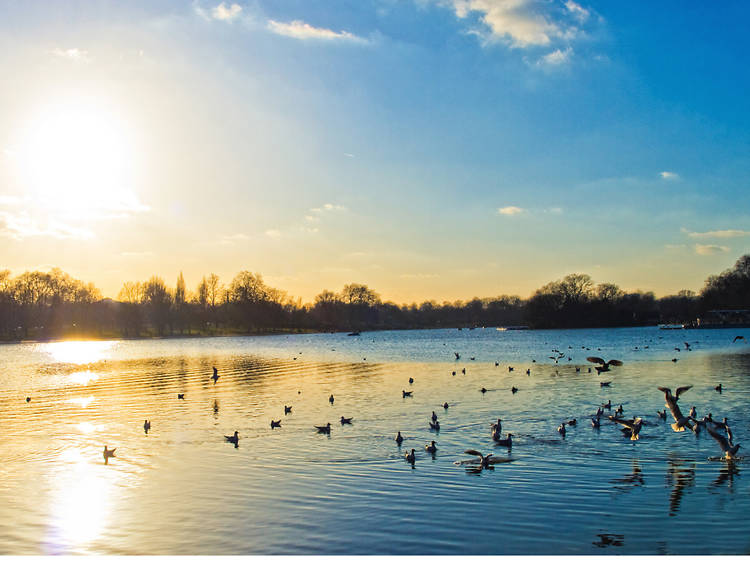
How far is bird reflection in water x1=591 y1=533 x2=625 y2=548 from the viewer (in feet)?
32.1

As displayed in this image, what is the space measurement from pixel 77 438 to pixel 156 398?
1107 cm

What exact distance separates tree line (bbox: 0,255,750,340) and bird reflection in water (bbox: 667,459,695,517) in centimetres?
13606

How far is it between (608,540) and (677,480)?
4492mm

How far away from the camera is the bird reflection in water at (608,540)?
980 cm

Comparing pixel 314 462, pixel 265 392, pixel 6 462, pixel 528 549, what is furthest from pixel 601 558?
pixel 265 392

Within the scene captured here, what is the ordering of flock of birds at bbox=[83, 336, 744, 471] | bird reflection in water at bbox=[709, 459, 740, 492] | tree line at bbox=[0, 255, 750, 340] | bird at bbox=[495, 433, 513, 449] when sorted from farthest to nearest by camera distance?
tree line at bbox=[0, 255, 750, 340] < bird at bbox=[495, 433, 513, 449] < flock of birds at bbox=[83, 336, 744, 471] < bird reflection in water at bbox=[709, 459, 740, 492]

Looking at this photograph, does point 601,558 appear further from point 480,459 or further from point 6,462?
point 6,462

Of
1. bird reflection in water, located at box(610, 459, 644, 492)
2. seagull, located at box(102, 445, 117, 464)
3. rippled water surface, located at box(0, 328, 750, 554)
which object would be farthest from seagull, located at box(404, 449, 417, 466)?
seagull, located at box(102, 445, 117, 464)

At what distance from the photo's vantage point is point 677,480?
43.9 feet

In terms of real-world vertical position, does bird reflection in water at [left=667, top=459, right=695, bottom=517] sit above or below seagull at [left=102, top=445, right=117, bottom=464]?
below

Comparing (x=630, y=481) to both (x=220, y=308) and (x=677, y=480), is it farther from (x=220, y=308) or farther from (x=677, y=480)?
(x=220, y=308)

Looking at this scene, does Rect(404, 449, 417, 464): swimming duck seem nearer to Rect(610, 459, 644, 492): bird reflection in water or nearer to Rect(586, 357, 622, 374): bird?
Rect(610, 459, 644, 492): bird reflection in water

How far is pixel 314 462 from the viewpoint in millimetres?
16047

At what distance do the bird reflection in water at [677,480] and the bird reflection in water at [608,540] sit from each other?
1.77m
